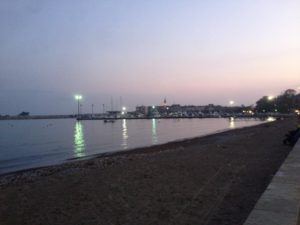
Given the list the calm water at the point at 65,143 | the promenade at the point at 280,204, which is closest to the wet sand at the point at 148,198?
the promenade at the point at 280,204

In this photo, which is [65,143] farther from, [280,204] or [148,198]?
[280,204]

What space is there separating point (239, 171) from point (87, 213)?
22.7 feet

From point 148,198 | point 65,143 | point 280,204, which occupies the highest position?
point 280,204

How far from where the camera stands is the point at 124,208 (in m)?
8.89

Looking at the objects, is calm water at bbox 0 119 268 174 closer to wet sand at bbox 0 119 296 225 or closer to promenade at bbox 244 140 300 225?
wet sand at bbox 0 119 296 225

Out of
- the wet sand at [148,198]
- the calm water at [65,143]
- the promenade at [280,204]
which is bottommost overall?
the calm water at [65,143]

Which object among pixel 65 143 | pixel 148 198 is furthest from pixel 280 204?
pixel 65 143

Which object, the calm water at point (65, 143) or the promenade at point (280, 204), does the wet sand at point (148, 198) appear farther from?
the calm water at point (65, 143)

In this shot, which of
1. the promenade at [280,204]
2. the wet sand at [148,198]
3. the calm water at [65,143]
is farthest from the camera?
the calm water at [65,143]

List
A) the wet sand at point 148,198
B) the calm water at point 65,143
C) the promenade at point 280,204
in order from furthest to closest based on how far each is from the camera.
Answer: the calm water at point 65,143, the wet sand at point 148,198, the promenade at point 280,204

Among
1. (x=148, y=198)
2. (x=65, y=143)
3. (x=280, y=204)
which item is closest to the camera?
(x=280, y=204)

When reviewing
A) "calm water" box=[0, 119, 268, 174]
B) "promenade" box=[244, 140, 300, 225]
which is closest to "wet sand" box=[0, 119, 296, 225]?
"promenade" box=[244, 140, 300, 225]

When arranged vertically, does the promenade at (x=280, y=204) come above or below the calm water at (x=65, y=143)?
above

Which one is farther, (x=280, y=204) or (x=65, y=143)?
(x=65, y=143)
